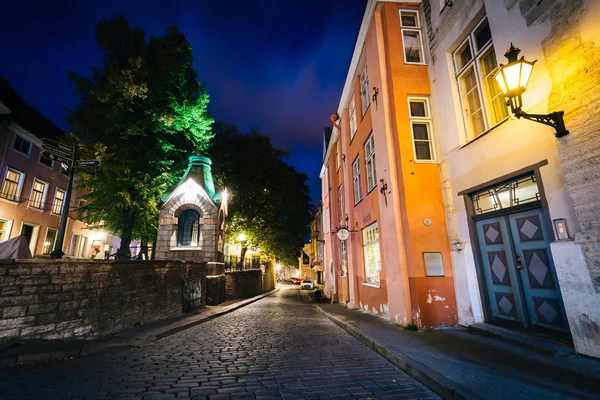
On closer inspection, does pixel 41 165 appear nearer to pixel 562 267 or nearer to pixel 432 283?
pixel 432 283

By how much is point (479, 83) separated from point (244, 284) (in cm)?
1960

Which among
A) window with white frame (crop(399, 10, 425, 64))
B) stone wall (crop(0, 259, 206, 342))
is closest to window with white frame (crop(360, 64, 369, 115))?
window with white frame (crop(399, 10, 425, 64))

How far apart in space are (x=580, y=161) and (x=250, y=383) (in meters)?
5.96

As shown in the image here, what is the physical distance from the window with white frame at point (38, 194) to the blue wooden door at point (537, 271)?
2714 centimetres

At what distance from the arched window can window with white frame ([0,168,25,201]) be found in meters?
12.1

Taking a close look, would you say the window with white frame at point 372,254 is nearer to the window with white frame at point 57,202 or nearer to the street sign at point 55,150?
the street sign at point 55,150

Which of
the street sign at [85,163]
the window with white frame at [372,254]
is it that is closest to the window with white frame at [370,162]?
the window with white frame at [372,254]

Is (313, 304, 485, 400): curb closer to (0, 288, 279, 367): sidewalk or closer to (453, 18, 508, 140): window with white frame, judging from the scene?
(0, 288, 279, 367): sidewalk

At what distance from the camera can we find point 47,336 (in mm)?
5477

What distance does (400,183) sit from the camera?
320 inches

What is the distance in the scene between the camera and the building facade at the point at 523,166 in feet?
14.3

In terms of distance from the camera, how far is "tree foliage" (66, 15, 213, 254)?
1381cm

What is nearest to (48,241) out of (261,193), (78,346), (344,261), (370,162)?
(261,193)

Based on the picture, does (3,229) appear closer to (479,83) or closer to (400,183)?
(400,183)
